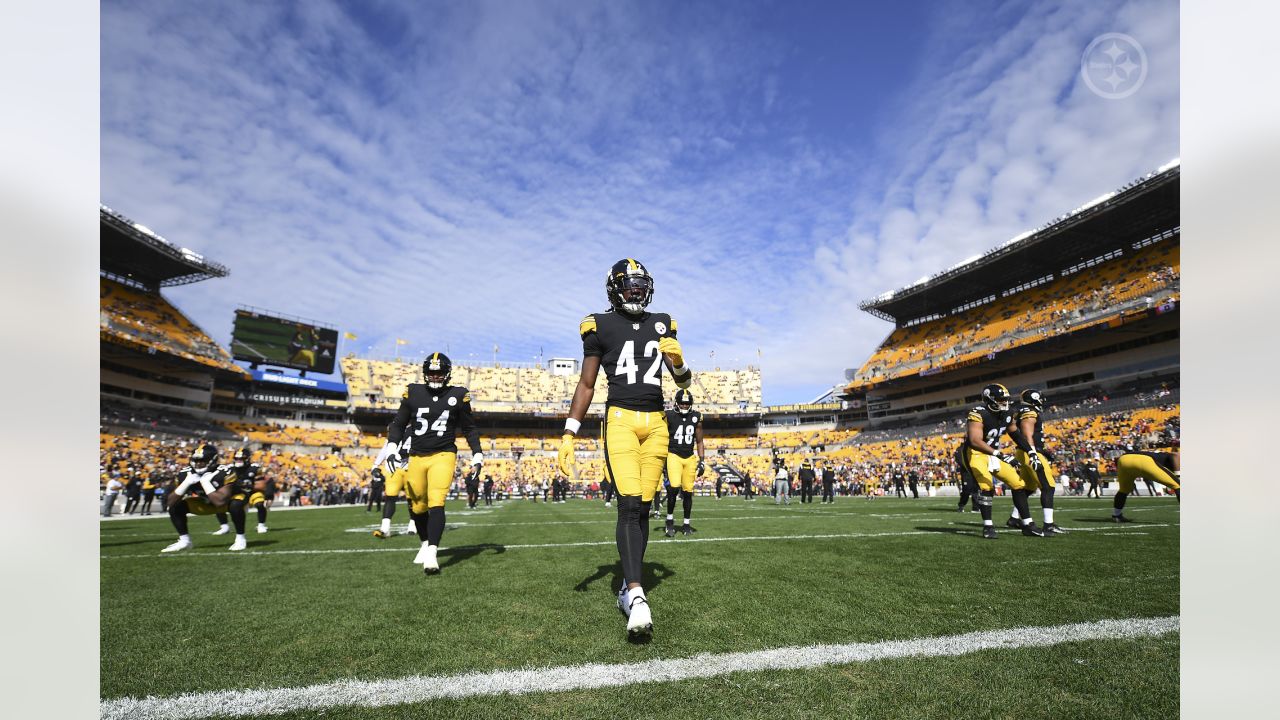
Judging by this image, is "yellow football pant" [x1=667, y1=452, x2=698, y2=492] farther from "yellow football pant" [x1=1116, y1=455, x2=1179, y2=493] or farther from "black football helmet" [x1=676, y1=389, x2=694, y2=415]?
"yellow football pant" [x1=1116, y1=455, x2=1179, y2=493]

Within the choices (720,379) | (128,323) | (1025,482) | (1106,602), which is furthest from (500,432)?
(1106,602)

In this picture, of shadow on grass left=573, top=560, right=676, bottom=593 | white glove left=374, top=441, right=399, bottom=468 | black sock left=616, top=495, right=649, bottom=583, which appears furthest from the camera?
white glove left=374, top=441, right=399, bottom=468

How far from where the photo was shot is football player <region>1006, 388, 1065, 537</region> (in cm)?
786

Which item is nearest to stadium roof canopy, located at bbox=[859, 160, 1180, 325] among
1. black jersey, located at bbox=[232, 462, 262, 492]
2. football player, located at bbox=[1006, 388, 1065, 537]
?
football player, located at bbox=[1006, 388, 1065, 537]

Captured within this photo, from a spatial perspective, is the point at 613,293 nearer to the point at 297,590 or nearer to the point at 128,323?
the point at 297,590

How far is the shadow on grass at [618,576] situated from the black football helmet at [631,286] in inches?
79.9

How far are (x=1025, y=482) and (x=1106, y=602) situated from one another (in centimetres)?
584

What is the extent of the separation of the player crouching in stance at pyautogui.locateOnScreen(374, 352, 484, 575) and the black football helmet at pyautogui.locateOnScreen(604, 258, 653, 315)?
9.14ft

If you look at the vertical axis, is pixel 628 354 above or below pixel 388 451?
above

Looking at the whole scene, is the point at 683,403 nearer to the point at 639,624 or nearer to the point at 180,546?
the point at 639,624

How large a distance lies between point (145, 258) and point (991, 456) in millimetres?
56722

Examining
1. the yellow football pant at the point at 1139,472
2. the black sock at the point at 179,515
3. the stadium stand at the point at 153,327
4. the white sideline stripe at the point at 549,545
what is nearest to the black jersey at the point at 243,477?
the black sock at the point at 179,515

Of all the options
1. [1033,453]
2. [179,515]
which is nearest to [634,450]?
[1033,453]

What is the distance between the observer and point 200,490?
8.88 meters
